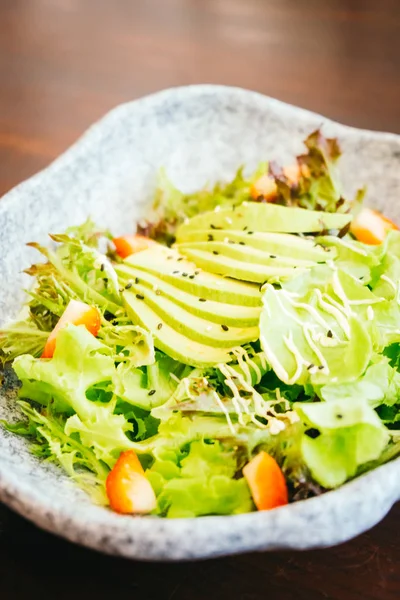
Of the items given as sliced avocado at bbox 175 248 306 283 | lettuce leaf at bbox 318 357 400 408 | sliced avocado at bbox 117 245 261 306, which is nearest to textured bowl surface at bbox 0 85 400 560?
lettuce leaf at bbox 318 357 400 408

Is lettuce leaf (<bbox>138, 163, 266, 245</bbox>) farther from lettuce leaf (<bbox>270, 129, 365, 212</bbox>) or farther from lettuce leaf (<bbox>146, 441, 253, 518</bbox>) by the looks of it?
lettuce leaf (<bbox>146, 441, 253, 518</bbox>)

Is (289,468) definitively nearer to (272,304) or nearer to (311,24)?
(272,304)

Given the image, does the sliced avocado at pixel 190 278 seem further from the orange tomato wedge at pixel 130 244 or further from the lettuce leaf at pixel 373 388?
the lettuce leaf at pixel 373 388

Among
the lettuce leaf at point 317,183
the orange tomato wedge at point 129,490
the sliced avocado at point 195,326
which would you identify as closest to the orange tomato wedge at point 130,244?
the sliced avocado at point 195,326

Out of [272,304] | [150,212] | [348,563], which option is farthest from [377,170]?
[348,563]

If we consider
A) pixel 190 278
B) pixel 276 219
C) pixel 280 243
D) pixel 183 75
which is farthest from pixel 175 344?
pixel 183 75
